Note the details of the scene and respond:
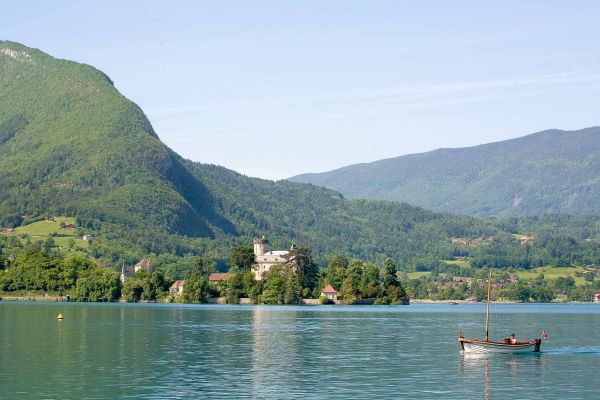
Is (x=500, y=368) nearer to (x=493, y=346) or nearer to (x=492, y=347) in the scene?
(x=493, y=346)

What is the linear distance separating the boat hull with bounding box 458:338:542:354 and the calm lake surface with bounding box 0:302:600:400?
3.52 feet

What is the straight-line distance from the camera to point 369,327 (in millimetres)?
154625

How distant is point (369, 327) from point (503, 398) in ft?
273

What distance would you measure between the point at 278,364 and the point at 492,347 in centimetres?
2602

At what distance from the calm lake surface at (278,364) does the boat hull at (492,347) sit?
1.07 metres

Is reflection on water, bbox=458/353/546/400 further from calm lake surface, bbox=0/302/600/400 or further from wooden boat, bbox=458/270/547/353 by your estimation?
wooden boat, bbox=458/270/547/353

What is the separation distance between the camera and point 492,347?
346 ft

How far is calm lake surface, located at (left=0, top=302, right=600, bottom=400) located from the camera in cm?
7400

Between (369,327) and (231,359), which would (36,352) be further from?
(369,327)

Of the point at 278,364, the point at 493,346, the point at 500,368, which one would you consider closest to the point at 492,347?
the point at 493,346

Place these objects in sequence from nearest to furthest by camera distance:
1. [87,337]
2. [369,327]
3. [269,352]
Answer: [269,352] → [87,337] → [369,327]

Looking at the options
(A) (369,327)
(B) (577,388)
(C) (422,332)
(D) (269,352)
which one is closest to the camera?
(B) (577,388)

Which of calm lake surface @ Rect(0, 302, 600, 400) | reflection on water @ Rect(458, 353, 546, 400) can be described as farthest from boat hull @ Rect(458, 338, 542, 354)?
calm lake surface @ Rect(0, 302, 600, 400)

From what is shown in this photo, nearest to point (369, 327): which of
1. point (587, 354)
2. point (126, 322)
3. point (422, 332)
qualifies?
point (422, 332)
